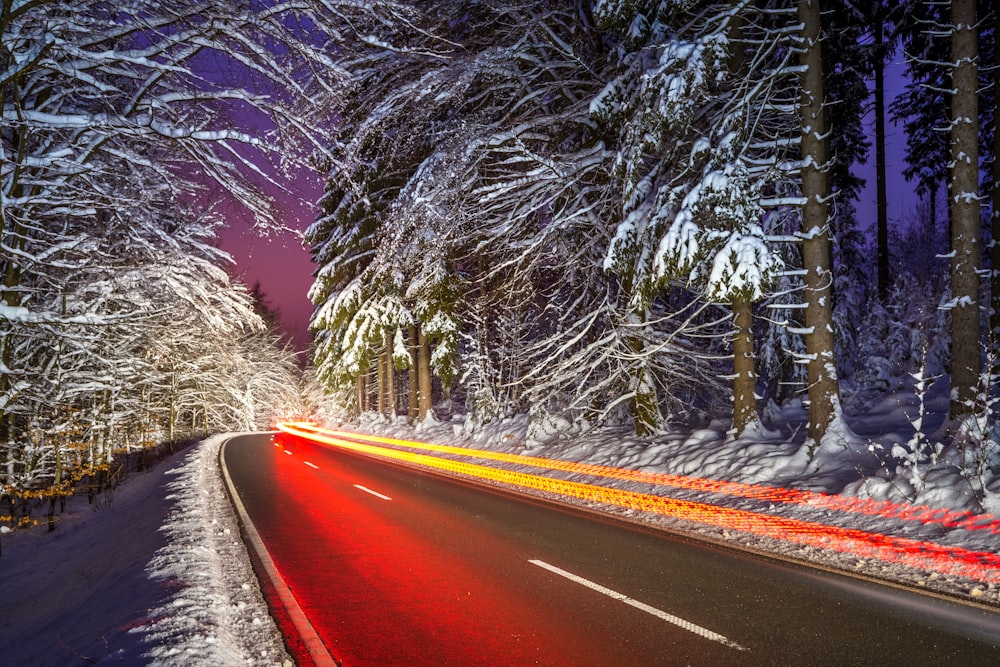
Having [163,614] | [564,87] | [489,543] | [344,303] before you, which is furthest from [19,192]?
[344,303]

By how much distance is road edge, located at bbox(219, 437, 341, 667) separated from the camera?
457cm

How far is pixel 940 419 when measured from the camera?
11000 mm

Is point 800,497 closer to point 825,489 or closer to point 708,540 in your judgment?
point 825,489

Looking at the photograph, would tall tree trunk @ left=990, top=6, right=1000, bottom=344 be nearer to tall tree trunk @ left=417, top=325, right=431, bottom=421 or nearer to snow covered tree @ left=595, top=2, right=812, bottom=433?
snow covered tree @ left=595, top=2, right=812, bottom=433

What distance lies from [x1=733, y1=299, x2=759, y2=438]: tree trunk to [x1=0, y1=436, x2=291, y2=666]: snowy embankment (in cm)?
939

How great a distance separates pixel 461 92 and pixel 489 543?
1085 cm

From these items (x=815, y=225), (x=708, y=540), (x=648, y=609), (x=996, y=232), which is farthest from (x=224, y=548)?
(x=996, y=232)

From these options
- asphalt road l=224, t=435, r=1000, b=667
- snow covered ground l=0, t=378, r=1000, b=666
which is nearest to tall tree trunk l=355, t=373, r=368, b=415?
snow covered ground l=0, t=378, r=1000, b=666

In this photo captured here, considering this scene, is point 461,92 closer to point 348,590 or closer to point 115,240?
point 115,240

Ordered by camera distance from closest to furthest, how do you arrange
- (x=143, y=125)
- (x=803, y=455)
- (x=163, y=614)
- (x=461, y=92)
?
1. (x=163, y=614)
2. (x=143, y=125)
3. (x=803, y=455)
4. (x=461, y=92)

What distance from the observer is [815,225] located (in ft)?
35.0

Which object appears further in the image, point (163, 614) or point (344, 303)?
point (344, 303)

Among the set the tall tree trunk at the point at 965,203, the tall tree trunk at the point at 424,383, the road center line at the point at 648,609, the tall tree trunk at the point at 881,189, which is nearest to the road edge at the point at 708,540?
the road center line at the point at 648,609

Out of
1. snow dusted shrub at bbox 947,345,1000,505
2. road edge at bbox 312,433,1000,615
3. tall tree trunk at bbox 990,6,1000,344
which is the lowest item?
road edge at bbox 312,433,1000,615
